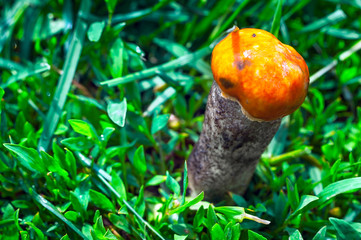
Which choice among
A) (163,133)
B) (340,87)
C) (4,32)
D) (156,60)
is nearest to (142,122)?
(163,133)

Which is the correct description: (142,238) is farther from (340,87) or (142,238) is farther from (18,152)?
(340,87)

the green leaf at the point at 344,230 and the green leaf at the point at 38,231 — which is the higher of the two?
the green leaf at the point at 38,231

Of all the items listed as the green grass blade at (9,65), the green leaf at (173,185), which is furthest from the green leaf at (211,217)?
the green grass blade at (9,65)

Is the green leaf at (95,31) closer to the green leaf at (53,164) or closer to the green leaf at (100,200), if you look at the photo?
the green leaf at (53,164)

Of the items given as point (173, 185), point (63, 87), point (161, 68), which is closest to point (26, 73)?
point (63, 87)

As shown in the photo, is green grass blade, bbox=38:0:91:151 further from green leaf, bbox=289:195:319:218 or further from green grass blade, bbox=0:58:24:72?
green leaf, bbox=289:195:319:218

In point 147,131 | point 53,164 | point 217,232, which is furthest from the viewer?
point 147,131

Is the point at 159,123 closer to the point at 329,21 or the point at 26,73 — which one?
the point at 26,73
